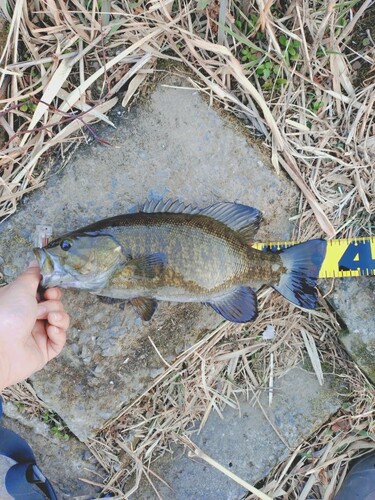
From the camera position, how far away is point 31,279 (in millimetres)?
2576

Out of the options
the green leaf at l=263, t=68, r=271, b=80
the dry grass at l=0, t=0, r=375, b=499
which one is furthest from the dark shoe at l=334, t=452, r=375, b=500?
the green leaf at l=263, t=68, r=271, b=80

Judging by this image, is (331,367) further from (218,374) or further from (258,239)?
(258,239)

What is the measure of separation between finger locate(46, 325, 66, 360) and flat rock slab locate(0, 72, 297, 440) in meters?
0.38

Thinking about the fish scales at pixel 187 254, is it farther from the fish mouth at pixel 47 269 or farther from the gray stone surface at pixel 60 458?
the gray stone surface at pixel 60 458

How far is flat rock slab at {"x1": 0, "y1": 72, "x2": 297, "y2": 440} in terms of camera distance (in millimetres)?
3182

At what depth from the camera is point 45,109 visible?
10.1 ft

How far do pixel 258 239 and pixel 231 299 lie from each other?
22.9 inches

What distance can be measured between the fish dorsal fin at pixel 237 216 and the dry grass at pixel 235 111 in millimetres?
509

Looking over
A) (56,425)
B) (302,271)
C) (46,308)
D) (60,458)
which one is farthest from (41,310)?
(302,271)

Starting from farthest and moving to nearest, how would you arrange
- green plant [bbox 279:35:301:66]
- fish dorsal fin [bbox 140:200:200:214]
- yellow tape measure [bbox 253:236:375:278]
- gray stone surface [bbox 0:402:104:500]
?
gray stone surface [bbox 0:402:104:500] < yellow tape measure [bbox 253:236:375:278] < green plant [bbox 279:35:301:66] < fish dorsal fin [bbox 140:200:200:214]

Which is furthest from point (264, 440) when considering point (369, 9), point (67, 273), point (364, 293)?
point (369, 9)

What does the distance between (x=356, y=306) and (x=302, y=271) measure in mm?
690

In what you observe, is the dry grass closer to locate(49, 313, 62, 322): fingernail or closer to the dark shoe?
the dark shoe

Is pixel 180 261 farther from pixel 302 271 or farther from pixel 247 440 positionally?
pixel 247 440
